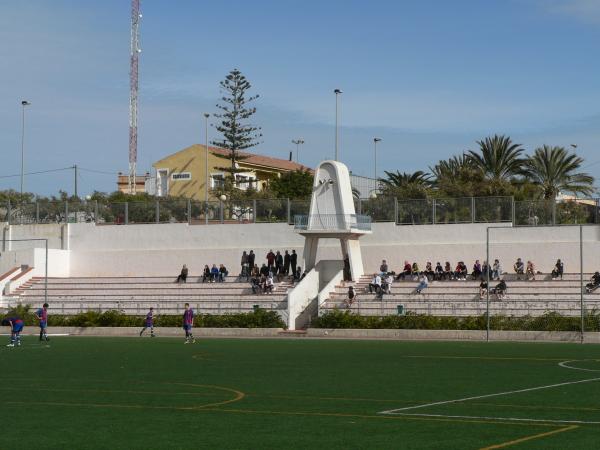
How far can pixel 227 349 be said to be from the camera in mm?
37531

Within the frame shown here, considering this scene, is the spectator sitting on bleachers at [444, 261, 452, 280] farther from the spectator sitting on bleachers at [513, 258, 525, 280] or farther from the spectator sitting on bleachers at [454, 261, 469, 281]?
the spectator sitting on bleachers at [513, 258, 525, 280]

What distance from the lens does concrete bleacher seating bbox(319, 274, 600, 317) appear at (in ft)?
156

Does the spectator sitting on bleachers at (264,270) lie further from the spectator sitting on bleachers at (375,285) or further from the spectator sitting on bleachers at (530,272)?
the spectator sitting on bleachers at (530,272)

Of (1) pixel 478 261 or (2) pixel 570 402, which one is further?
(1) pixel 478 261

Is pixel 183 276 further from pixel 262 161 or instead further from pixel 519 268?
pixel 262 161

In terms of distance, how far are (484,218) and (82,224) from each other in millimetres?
26012

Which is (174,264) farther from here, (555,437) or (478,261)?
(555,437)

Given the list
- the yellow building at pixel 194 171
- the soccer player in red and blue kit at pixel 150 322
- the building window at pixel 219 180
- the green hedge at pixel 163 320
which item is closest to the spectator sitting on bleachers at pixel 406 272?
the green hedge at pixel 163 320

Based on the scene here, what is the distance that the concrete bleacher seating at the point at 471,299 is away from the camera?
47.6m

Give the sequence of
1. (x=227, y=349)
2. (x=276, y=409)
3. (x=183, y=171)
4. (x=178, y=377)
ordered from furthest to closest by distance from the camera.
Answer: (x=183, y=171) → (x=227, y=349) → (x=178, y=377) → (x=276, y=409)

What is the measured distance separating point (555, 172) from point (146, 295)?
→ 35567 millimetres

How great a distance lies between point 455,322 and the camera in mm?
46750

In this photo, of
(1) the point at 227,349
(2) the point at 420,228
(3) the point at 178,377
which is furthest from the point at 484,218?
(3) the point at 178,377

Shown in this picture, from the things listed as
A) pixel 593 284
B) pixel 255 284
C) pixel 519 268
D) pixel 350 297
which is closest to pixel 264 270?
pixel 255 284
